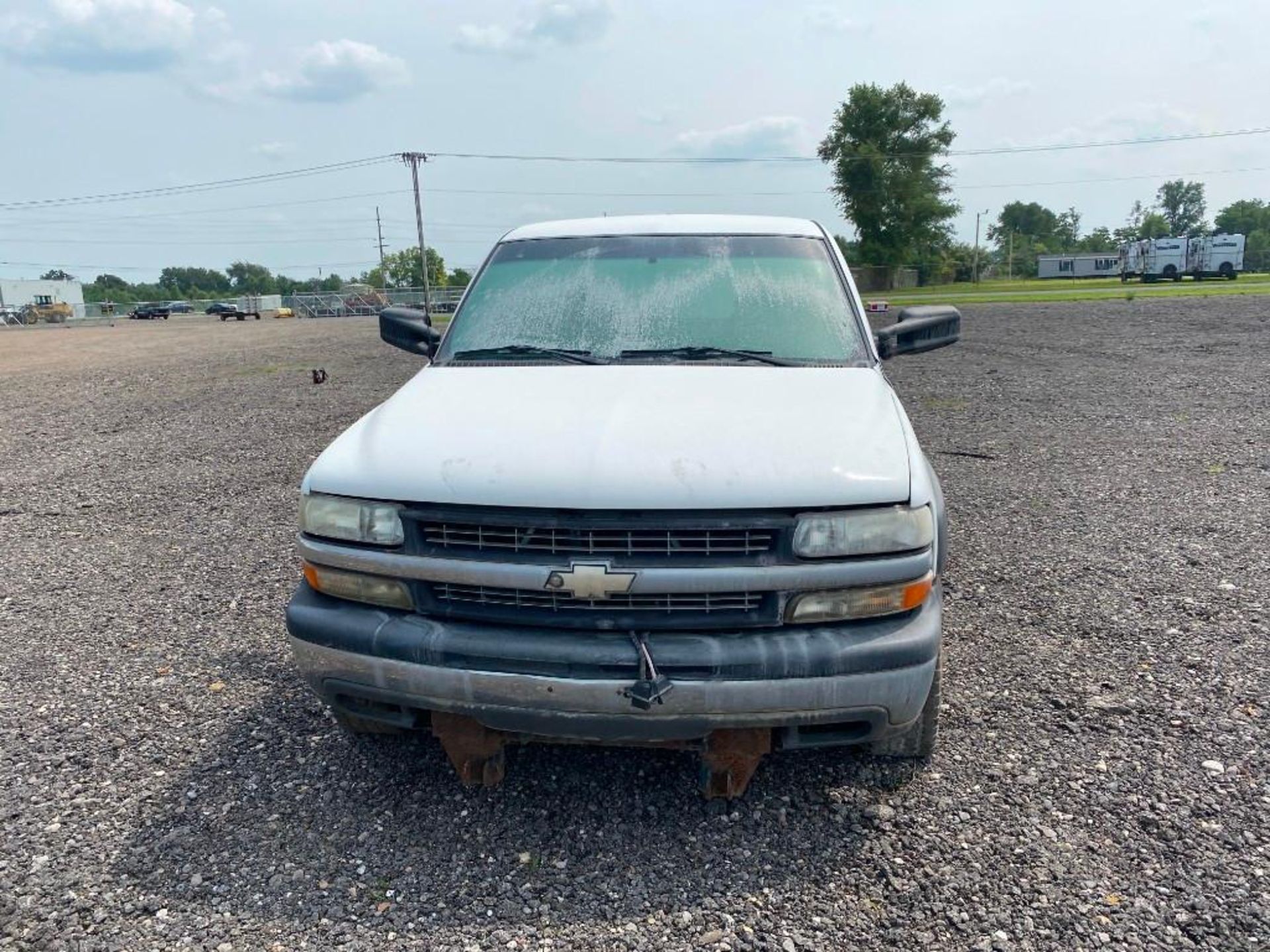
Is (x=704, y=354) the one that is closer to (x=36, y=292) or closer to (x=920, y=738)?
(x=920, y=738)

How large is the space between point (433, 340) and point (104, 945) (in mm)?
2876

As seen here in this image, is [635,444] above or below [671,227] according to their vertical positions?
below

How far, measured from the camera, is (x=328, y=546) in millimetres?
2752

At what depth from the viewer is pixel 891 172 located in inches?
2830

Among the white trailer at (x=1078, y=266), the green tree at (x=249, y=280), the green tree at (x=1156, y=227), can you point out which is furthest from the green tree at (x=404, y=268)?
the green tree at (x=1156, y=227)

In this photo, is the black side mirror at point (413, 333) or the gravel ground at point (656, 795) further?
the black side mirror at point (413, 333)

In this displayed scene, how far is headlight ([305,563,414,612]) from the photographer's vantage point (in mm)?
2691

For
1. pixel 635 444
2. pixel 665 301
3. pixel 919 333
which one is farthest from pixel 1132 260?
pixel 635 444

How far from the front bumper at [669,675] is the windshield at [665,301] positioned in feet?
4.55

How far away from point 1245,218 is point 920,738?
141 m

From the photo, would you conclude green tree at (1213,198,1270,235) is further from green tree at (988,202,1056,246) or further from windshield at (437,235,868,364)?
windshield at (437,235,868,364)

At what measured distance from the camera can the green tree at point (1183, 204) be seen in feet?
410

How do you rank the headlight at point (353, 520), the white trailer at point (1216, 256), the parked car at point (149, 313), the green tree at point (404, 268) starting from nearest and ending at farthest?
the headlight at point (353, 520) → the white trailer at point (1216, 256) → the parked car at point (149, 313) → the green tree at point (404, 268)

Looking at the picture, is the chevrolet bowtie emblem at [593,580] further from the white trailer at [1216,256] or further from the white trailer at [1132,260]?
the white trailer at [1132,260]
